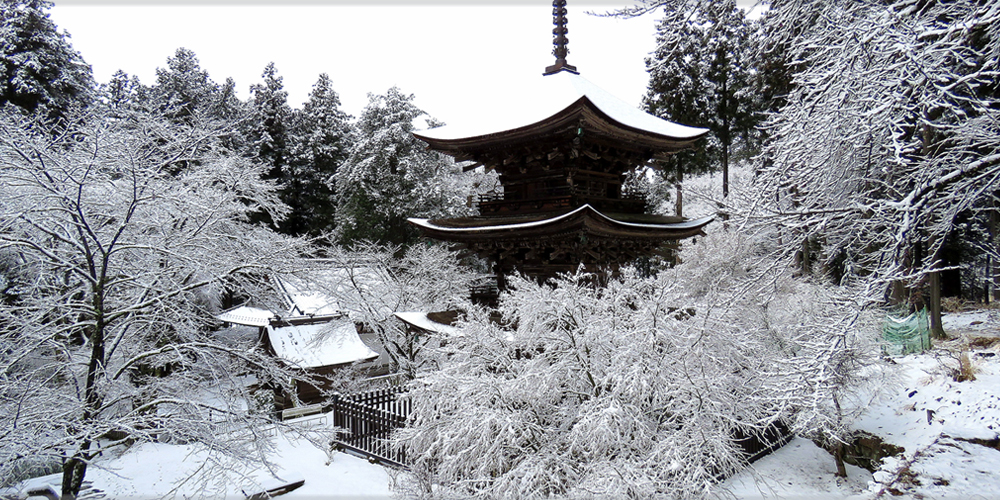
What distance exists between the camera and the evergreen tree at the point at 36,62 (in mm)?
17703

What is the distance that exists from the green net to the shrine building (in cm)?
708

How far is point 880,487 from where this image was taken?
6.37 metres

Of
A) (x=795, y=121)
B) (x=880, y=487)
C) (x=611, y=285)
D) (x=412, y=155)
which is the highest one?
(x=412, y=155)

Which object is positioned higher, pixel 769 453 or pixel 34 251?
pixel 34 251

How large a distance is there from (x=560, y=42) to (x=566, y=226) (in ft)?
16.2

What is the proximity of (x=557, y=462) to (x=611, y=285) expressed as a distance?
111 inches

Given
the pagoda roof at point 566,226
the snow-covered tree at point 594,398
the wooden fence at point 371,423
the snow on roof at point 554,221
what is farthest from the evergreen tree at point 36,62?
the snow-covered tree at point 594,398

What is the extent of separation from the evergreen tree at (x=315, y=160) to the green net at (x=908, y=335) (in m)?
26.5

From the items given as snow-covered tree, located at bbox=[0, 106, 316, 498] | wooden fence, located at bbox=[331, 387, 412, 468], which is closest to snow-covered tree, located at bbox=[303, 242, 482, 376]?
wooden fence, located at bbox=[331, 387, 412, 468]

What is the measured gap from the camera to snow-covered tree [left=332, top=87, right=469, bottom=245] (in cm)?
2542

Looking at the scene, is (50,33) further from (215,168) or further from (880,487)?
(880,487)

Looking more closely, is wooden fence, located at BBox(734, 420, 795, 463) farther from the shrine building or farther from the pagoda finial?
the pagoda finial

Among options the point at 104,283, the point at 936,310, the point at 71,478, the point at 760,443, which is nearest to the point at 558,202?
the point at 104,283

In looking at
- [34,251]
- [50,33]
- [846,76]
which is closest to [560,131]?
[846,76]
